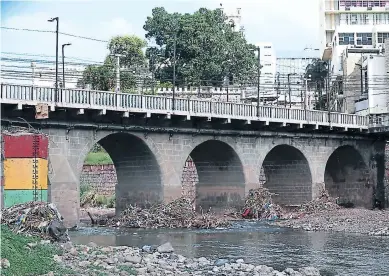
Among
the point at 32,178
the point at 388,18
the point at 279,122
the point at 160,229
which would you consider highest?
the point at 388,18

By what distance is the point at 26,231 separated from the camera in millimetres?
21391

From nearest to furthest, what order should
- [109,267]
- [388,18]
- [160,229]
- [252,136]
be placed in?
[109,267], [160,229], [252,136], [388,18]

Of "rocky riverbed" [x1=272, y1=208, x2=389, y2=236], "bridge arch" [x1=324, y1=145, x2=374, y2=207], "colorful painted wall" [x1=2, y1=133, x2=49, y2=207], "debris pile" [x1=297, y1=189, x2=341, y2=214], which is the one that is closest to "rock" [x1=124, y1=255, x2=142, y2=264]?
"colorful painted wall" [x1=2, y1=133, x2=49, y2=207]

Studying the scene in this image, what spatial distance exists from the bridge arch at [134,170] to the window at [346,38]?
38.7 m

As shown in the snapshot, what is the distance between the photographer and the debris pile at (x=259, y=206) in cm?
4156

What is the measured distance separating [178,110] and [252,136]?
268 inches

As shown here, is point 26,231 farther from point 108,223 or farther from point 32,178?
point 108,223

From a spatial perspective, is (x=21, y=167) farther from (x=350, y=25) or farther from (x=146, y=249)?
(x=350, y=25)

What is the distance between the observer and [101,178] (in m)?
57.8

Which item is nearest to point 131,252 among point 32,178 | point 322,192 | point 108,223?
point 32,178

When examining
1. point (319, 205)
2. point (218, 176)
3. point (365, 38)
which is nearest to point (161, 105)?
point (218, 176)

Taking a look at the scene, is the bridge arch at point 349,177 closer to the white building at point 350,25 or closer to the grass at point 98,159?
the white building at point 350,25

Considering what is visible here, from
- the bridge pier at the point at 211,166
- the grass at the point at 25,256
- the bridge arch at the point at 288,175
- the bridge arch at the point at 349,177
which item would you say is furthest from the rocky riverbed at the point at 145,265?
the bridge arch at the point at 349,177

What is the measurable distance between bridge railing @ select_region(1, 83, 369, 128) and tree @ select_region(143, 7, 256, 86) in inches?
591
